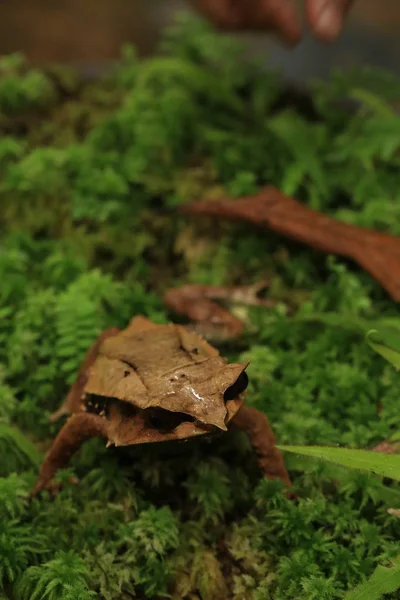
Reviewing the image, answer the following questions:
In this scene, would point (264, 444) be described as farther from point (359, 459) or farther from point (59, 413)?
point (59, 413)

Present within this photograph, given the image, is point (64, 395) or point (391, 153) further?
point (391, 153)

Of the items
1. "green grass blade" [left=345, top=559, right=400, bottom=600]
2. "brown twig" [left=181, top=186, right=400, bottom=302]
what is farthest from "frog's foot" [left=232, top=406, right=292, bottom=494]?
"brown twig" [left=181, top=186, right=400, bottom=302]

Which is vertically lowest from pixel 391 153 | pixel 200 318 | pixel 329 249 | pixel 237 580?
pixel 237 580

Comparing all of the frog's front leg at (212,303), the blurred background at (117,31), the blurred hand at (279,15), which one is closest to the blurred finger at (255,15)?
the blurred hand at (279,15)

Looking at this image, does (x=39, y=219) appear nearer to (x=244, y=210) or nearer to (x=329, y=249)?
(x=244, y=210)

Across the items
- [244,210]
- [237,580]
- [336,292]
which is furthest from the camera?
[244,210]

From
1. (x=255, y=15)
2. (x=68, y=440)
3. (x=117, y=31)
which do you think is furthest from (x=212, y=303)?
(x=117, y=31)

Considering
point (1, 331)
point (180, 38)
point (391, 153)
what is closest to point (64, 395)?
point (1, 331)

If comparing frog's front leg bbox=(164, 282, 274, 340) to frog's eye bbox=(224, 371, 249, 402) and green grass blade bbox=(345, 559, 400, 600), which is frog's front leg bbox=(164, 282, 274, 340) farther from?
green grass blade bbox=(345, 559, 400, 600)
